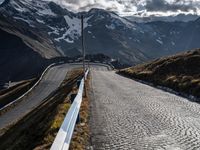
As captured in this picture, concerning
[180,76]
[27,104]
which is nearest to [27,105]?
[27,104]

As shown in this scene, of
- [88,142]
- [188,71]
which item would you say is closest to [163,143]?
[88,142]

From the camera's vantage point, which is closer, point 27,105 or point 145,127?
point 145,127

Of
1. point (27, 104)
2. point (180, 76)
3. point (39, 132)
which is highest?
point (180, 76)

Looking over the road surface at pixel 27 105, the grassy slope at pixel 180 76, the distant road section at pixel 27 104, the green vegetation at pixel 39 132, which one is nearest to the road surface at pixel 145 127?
the green vegetation at pixel 39 132

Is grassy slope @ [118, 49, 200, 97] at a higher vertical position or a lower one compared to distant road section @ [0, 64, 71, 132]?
higher

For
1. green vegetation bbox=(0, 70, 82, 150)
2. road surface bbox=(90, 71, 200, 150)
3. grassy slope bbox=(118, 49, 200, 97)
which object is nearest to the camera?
road surface bbox=(90, 71, 200, 150)

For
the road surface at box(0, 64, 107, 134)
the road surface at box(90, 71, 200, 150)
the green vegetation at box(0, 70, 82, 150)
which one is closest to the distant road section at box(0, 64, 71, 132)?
the road surface at box(0, 64, 107, 134)

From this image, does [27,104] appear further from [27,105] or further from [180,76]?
[180,76]

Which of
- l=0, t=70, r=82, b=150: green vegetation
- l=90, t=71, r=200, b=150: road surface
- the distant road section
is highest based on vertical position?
l=90, t=71, r=200, b=150: road surface

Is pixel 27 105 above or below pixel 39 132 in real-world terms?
below

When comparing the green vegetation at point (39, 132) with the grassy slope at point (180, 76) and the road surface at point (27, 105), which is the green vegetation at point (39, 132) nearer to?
the grassy slope at point (180, 76)

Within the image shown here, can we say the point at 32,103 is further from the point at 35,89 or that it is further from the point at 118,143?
the point at 118,143

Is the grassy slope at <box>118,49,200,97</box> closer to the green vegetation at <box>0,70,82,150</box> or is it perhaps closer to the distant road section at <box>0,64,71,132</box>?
the green vegetation at <box>0,70,82,150</box>

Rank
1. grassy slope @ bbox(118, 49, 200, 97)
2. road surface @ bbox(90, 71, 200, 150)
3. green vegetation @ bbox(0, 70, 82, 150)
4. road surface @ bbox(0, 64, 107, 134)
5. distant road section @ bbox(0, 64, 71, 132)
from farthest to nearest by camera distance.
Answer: distant road section @ bbox(0, 64, 71, 132), road surface @ bbox(0, 64, 107, 134), grassy slope @ bbox(118, 49, 200, 97), green vegetation @ bbox(0, 70, 82, 150), road surface @ bbox(90, 71, 200, 150)
